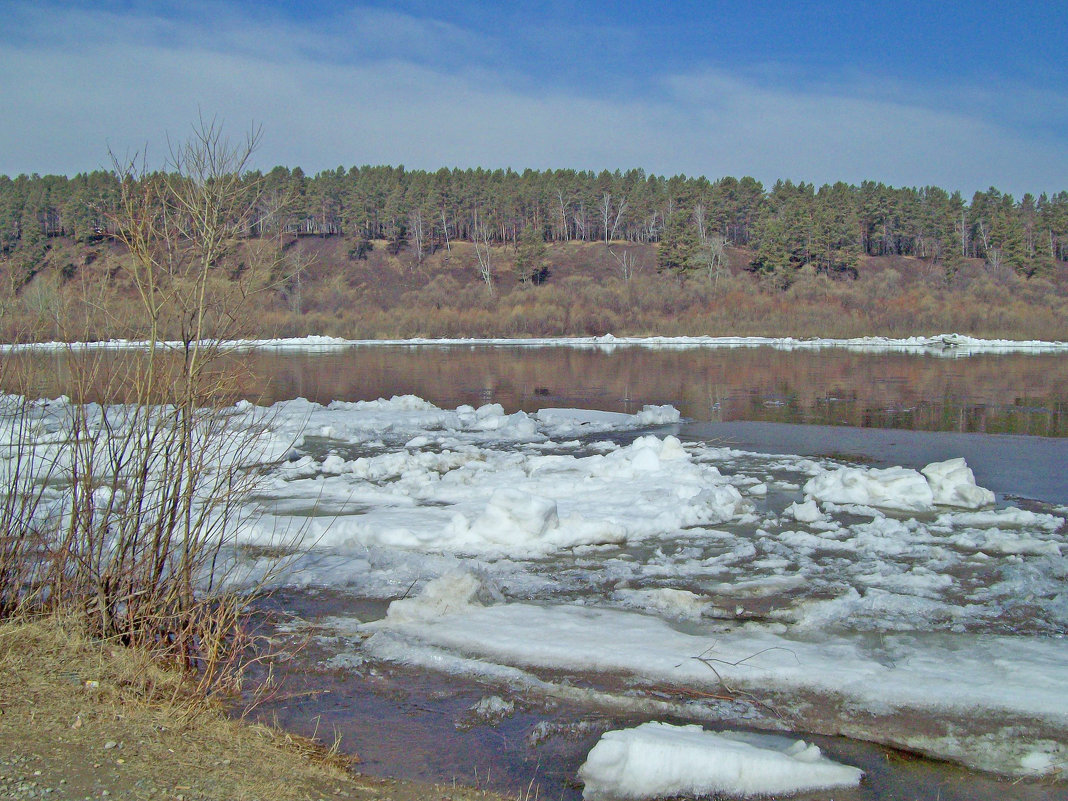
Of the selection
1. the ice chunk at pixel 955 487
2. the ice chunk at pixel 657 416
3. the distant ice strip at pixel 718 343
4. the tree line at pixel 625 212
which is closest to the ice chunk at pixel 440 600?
the ice chunk at pixel 955 487

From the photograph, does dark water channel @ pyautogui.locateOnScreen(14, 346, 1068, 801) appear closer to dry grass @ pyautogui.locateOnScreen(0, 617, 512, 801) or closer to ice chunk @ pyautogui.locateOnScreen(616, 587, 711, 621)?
dry grass @ pyautogui.locateOnScreen(0, 617, 512, 801)

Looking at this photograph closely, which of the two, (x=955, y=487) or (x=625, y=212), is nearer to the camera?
(x=955, y=487)

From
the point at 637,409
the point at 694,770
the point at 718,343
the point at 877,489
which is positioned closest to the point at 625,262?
the point at 718,343

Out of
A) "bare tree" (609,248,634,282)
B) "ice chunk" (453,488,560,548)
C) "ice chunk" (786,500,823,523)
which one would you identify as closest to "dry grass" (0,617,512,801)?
"ice chunk" (453,488,560,548)

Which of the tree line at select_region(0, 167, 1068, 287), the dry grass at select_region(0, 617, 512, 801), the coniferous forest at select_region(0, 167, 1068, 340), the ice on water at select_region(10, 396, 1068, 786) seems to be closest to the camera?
the dry grass at select_region(0, 617, 512, 801)

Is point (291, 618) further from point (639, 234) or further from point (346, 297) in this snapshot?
point (639, 234)

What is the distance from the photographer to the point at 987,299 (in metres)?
74.8

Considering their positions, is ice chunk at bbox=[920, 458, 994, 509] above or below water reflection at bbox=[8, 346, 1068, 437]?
above

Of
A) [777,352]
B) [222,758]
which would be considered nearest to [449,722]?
[222,758]

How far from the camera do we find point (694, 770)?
14.1 feet

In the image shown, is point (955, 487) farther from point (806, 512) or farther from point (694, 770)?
point (694, 770)

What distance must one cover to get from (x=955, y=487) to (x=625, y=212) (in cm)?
9789

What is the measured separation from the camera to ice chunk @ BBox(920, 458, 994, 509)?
1039 centimetres

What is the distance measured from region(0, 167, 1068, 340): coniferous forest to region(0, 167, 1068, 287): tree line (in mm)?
→ 279
